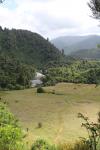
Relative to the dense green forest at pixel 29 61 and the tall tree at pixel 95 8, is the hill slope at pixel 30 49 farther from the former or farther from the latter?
the tall tree at pixel 95 8

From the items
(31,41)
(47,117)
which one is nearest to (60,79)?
(47,117)

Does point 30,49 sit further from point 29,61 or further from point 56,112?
point 56,112

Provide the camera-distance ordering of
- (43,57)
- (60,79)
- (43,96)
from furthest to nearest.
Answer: (43,57), (60,79), (43,96)

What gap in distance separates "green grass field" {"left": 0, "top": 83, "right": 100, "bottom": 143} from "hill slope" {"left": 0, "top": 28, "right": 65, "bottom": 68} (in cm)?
10309

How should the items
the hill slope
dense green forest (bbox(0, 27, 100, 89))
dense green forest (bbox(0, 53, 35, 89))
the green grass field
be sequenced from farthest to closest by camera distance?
the hill slope
dense green forest (bbox(0, 27, 100, 89))
dense green forest (bbox(0, 53, 35, 89))
the green grass field

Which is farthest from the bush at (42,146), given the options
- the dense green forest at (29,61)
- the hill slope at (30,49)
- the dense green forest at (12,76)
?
the hill slope at (30,49)

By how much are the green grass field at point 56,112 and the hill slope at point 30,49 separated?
10309cm

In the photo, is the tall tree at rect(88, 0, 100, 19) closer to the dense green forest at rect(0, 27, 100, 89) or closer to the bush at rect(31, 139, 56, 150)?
the bush at rect(31, 139, 56, 150)

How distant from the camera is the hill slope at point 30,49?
15238 cm

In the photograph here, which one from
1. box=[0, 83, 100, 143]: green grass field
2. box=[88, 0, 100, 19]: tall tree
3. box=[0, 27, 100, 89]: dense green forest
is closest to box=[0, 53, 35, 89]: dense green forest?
box=[0, 27, 100, 89]: dense green forest

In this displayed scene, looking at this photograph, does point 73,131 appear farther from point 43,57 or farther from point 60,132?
point 43,57

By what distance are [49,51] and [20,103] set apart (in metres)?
134

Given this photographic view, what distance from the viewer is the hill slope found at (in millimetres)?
152375

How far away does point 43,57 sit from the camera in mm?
162125
